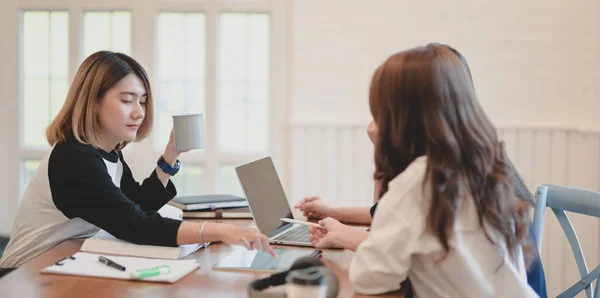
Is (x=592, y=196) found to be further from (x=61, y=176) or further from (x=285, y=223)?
(x=61, y=176)

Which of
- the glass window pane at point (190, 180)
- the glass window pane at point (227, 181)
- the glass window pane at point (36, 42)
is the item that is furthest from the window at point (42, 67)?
the glass window pane at point (227, 181)

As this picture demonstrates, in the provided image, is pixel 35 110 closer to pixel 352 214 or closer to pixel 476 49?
pixel 352 214

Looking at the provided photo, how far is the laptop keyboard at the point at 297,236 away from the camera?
5.69ft

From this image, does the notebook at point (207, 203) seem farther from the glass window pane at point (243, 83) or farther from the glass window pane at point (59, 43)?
the glass window pane at point (59, 43)

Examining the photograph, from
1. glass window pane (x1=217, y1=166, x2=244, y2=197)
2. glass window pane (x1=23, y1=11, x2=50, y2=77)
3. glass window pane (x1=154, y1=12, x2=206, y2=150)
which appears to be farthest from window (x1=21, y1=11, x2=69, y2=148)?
→ glass window pane (x1=217, y1=166, x2=244, y2=197)

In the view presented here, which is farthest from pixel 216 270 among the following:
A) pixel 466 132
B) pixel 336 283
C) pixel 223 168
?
pixel 223 168

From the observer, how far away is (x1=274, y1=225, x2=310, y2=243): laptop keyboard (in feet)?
5.69

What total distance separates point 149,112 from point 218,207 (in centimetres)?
36

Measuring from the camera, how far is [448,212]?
3.86 feet

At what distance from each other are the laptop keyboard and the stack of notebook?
209mm

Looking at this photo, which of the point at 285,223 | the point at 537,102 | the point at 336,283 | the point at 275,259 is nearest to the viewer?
the point at 336,283

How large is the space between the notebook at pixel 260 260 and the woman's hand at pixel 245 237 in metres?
0.02

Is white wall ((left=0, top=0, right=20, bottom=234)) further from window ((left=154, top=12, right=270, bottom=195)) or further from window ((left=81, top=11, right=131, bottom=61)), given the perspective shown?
window ((left=154, top=12, right=270, bottom=195))

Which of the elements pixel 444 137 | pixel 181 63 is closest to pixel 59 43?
pixel 181 63
